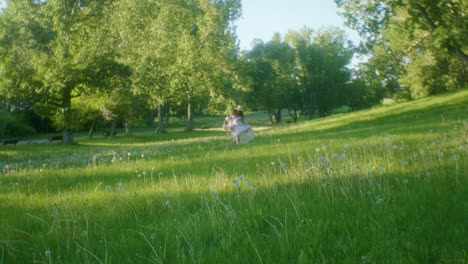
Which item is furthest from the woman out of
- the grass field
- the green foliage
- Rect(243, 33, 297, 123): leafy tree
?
Rect(243, 33, 297, 123): leafy tree

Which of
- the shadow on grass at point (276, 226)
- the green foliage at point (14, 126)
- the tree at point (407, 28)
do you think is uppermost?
the tree at point (407, 28)

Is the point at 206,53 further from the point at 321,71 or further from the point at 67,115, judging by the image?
the point at 321,71

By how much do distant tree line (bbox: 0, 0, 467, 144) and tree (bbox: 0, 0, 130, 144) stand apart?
0.10 metres

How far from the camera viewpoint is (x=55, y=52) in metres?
37.1

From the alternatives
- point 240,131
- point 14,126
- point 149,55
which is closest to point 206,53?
point 149,55

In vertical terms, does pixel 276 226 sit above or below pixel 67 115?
below

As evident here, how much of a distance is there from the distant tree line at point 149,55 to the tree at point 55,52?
101mm

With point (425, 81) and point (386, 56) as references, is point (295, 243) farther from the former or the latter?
point (425, 81)

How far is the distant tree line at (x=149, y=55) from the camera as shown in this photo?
29.8 m

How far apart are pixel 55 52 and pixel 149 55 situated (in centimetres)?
1160

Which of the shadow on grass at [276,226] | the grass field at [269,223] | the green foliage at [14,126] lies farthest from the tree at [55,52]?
the shadow on grass at [276,226]

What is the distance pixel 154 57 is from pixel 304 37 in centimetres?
5050

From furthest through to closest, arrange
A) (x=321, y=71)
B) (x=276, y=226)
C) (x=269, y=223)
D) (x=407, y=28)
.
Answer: (x=321, y=71), (x=407, y=28), (x=276, y=226), (x=269, y=223)

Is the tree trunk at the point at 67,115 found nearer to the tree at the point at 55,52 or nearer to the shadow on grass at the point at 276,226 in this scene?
the tree at the point at 55,52
